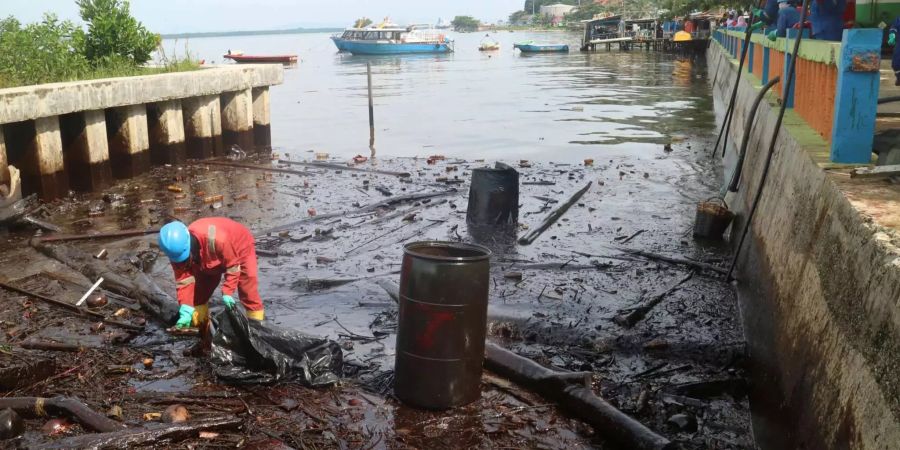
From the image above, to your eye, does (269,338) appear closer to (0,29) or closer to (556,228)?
(556,228)

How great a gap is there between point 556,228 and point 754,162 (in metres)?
2.70

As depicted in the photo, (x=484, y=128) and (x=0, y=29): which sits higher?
(x=0, y=29)

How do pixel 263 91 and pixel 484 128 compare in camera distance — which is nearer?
pixel 263 91

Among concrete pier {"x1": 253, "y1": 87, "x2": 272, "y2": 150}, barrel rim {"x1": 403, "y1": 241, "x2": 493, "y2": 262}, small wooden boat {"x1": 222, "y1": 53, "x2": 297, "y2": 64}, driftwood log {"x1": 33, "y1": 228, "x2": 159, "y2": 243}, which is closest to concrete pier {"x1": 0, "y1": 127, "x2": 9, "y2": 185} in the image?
driftwood log {"x1": 33, "y1": 228, "x2": 159, "y2": 243}

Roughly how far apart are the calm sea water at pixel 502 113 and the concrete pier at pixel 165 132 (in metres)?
3.39

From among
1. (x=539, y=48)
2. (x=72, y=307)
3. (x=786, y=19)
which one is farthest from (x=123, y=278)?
(x=539, y=48)

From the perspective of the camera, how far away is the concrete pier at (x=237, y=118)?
17.5 meters

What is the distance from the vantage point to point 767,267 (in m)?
6.68

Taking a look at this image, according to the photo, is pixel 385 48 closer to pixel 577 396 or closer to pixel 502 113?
pixel 502 113

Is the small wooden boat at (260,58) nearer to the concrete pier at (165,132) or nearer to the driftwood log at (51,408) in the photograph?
the concrete pier at (165,132)

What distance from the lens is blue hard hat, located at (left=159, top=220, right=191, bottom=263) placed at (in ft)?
19.1

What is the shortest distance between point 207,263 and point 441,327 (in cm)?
217

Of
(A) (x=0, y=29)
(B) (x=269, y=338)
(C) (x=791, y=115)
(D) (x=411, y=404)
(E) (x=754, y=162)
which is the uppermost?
(A) (x=0, y=29)

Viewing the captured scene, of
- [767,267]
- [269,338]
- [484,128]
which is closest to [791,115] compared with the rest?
[767,267]
